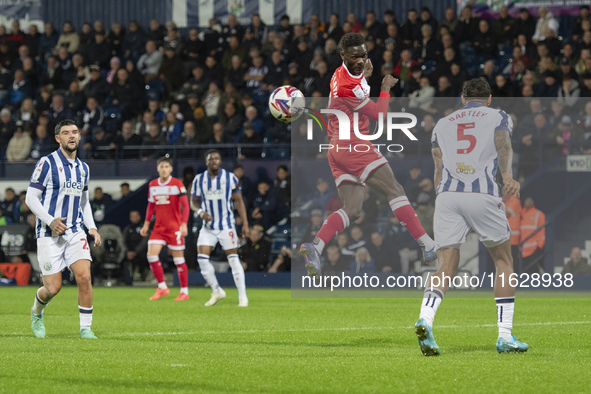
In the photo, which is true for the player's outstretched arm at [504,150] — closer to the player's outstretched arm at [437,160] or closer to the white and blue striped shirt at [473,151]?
the white and blue striped shirt at [473,151]

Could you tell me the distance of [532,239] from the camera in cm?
1652

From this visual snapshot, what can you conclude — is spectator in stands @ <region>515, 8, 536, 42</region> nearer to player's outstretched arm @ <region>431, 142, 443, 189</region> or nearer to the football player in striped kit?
player's outstretched arm @ <region>431, 142, 443, 189</region>

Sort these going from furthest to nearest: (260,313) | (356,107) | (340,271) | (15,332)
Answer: (340,271)
(260,313)
(356,107)
(15,332)

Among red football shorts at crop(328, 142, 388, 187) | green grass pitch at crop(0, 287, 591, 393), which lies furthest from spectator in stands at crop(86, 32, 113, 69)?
red football shorts at crop(328, 142, 388, 187)

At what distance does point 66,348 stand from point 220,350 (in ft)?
4.35

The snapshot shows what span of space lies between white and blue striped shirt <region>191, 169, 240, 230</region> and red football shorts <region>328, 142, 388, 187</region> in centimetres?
400

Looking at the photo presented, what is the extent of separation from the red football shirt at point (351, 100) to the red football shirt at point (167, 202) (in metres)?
5.20

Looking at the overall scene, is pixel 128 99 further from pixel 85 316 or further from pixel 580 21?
pixel 85 316

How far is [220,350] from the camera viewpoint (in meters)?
8.07

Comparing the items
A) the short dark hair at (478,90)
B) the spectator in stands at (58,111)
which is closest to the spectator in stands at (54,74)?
the spectator in stands at (58,111)

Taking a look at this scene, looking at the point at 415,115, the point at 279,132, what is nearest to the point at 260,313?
the point at 415,115

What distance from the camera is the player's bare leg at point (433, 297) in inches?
290

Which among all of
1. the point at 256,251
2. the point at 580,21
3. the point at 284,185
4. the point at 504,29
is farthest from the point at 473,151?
the point at 580,21

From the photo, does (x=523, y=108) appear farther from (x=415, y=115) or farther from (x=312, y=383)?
(x=312, y=383)
